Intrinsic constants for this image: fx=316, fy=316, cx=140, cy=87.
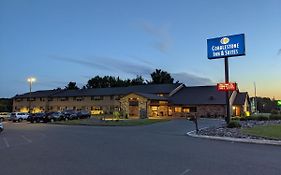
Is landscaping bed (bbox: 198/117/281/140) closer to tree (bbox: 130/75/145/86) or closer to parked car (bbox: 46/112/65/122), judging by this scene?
parked car (bbox: 46/112/65/122)

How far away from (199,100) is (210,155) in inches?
1927

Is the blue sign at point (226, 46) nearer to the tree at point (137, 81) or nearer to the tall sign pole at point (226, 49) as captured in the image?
the tall sign pole at point (226, 49)

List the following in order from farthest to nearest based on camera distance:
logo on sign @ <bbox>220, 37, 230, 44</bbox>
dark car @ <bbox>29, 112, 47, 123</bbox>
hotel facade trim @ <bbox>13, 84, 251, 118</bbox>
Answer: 1. hotel facade trim @ <bbox>13, 84, 251, 118</bbox>
2. dark car @ <bbox>29, 112, 47, 123</bbox>
3. logo on sign @ <bbox>220, 37, 230, 44</bbox>

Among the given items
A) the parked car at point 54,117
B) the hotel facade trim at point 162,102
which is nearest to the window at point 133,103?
the hotel facade trim at point 162,102

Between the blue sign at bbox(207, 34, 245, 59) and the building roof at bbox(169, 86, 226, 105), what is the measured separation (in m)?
25.7

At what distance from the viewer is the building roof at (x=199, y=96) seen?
58.8 meters

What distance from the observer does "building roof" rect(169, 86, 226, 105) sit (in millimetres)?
58812

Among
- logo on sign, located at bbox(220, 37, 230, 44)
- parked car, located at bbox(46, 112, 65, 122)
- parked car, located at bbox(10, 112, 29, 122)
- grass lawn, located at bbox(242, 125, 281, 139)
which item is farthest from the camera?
parked car, located at bbox(10, 112, 29, 122)

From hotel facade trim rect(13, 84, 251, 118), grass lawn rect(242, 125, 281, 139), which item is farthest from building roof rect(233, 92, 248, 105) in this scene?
grass lawn rect(242, 125, 281, 139)

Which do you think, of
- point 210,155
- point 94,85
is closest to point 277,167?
point 210,155

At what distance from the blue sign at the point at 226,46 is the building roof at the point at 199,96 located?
1011 inches

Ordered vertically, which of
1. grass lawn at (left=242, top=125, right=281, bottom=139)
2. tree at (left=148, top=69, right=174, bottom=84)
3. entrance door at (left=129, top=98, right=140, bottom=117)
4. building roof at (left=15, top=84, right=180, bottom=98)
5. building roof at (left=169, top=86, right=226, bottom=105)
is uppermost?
tree at (left=148, top=69, right=174, bottom=84)

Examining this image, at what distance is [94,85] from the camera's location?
114000 mm

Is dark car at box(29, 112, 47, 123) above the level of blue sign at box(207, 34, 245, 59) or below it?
below
